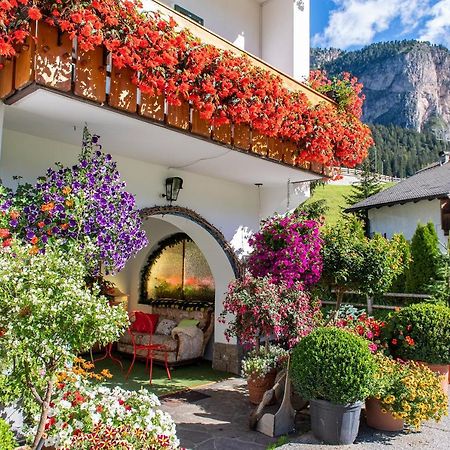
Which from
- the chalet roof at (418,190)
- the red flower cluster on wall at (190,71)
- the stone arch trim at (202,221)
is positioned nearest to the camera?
the red flower cluster on wall at (190,71)

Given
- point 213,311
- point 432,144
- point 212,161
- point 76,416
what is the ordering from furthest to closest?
point 432,144, point 213,311, point 212,161, point 76,416

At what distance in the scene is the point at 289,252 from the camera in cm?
693

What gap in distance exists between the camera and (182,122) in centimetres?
545

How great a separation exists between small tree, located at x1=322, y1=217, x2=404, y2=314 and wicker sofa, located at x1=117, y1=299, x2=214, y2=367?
2969 millimetres

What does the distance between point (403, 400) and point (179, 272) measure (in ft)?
20.1

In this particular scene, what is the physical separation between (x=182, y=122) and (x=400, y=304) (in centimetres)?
838

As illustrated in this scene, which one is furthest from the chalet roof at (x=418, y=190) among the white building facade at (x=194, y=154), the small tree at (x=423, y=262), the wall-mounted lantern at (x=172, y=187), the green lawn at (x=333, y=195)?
the green lawn at (x=333, y=195)

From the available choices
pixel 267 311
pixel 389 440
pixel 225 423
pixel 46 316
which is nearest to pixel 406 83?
pixel 267 311

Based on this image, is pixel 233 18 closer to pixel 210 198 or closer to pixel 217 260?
pixel 210 198

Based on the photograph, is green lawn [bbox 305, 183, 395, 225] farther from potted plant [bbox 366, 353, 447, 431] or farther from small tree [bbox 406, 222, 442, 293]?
potted plant [bbox 366, 353, 447, 431]

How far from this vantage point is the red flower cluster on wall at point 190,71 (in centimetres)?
420

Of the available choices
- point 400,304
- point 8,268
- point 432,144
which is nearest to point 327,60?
point 432,144

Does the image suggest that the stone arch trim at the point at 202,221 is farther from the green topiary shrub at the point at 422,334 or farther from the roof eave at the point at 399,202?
the roof eave at the point at 399,202

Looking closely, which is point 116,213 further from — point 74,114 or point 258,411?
point 258,411
